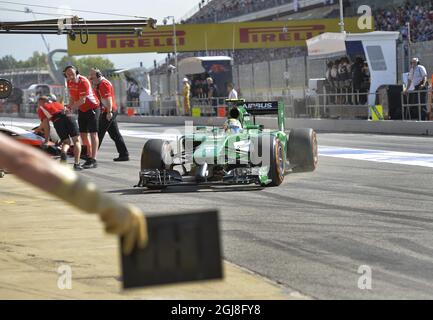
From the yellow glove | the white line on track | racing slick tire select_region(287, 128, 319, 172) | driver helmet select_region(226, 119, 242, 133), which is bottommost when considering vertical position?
the white line on track

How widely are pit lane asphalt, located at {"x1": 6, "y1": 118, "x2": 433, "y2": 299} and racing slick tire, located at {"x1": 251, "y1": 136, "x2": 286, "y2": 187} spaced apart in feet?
0.59

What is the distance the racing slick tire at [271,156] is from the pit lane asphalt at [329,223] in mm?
181

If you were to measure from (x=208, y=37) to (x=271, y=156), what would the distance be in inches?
1703

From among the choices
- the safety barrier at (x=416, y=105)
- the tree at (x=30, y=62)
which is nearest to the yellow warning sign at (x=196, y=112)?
the safety barrier at (x=416, y=105)

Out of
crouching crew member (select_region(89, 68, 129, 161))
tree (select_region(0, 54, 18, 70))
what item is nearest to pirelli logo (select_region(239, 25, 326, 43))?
crouching crew member (select_region(89, 68, 129, 161))

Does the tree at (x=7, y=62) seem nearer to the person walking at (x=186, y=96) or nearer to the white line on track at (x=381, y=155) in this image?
the person walking at (x=186, y=96)

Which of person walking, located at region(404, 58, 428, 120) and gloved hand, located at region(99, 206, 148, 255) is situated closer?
gloved hand, located at region(99, 206, 148, 255)

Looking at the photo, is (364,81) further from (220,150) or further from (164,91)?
(164,91)

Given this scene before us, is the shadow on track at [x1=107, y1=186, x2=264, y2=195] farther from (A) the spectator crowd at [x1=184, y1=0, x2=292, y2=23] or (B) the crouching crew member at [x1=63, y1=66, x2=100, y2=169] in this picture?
(A) the spectator crowd at [x1=184, y1=0, x2=292, y2=23]

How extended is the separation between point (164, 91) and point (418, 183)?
118 feet

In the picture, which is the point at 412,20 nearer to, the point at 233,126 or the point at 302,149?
the point at 302,149

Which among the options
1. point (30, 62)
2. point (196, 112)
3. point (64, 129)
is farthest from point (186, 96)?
point (30, 62)

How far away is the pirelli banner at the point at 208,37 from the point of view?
53.8 metres

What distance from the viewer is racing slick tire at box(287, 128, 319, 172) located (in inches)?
502
